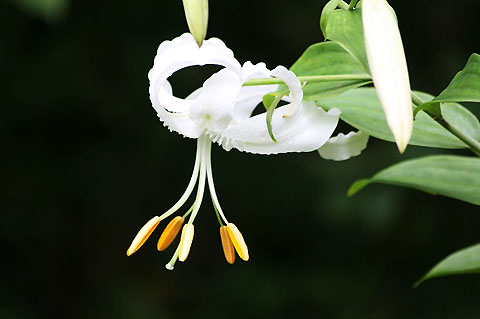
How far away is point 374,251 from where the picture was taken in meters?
1.70

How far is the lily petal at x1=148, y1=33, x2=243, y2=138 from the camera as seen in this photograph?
53cm

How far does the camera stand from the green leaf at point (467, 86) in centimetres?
52

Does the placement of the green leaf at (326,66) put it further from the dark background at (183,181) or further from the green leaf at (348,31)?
the dark background at (183,181)

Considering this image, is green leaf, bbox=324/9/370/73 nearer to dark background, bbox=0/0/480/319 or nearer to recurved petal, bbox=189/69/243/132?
recurved petal, bbox=189/69/243/132

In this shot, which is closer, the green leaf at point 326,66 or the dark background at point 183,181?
the green leaf at point 326,66

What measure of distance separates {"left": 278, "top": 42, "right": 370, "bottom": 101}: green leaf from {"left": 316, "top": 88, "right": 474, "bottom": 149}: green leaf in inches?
1.2

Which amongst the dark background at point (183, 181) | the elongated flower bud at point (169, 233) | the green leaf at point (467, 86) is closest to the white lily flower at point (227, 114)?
the elongated flower bud at point (169, 233)

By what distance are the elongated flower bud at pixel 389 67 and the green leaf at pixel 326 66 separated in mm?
109

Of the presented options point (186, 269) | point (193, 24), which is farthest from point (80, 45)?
point (193, 24)

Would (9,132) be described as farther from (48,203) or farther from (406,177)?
(406,177)

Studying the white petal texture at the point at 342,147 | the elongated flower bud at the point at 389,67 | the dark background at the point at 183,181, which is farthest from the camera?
the dark background at the point at 183,181

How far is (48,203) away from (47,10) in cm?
78

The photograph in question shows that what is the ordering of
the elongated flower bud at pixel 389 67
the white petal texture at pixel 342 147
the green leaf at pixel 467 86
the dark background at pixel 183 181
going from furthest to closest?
the dark background at pixel 183 181, the white petal texture at pixel 342 147, the green leaf at pixel 467 86, the elongated flower bud at pixel 389 67

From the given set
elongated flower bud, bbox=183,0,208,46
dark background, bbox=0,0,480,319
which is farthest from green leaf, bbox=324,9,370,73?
dark background, bbox=0,0,480,319
